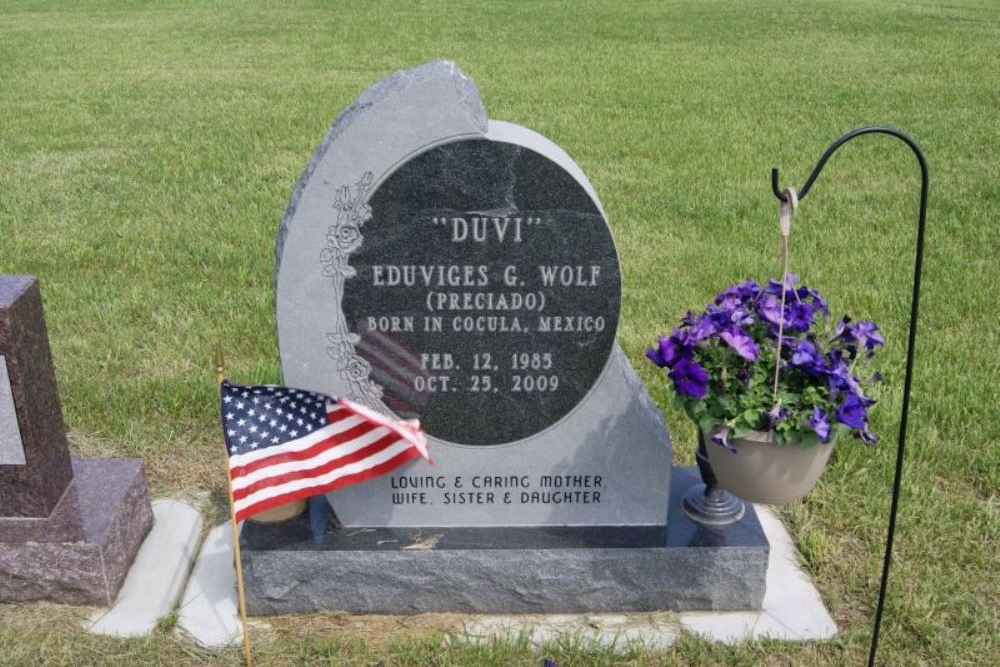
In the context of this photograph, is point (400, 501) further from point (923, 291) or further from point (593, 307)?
point (923, 291)

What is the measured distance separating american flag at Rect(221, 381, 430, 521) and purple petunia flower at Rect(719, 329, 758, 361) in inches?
44.0

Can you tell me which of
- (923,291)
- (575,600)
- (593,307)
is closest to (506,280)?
(593,307)

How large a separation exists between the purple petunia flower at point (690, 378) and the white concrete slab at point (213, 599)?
1.88 m

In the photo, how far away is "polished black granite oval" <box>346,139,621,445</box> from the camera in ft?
12.0

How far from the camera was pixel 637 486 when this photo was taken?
159 inches

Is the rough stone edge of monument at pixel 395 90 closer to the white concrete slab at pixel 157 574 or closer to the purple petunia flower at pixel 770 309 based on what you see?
the purple petunia flower at pixel 770 309

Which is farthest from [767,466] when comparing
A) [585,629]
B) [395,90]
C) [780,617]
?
[395,90]

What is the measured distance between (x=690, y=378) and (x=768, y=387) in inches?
10.3

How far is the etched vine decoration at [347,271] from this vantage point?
3.70m

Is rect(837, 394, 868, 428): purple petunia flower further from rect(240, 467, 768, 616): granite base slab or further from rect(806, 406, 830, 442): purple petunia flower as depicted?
rect(240, 467, 768, 616): granite base slab

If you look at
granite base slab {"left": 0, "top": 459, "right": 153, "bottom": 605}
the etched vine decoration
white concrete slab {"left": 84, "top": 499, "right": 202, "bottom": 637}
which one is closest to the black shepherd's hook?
the etched vine decoration

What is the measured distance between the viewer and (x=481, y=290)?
3811 mm

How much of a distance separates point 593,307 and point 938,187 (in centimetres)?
603

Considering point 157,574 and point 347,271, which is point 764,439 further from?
point 157,574
